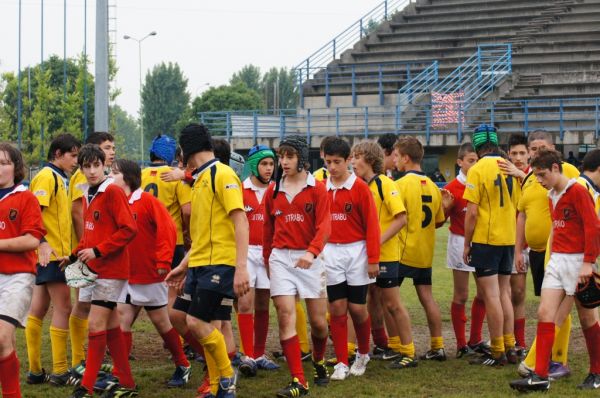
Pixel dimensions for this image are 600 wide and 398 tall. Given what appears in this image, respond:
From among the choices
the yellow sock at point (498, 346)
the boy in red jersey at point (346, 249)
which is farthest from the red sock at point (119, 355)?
the yellow sock at point (498, 346)

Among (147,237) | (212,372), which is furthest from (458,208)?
(212,372)

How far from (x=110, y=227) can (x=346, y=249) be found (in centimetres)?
210

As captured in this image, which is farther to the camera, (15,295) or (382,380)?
(382,380)

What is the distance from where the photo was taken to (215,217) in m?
7.11

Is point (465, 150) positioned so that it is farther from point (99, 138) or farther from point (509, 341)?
point (99, 138)

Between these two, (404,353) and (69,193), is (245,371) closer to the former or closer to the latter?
(404,353)

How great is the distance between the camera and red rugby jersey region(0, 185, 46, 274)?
6.66 meters

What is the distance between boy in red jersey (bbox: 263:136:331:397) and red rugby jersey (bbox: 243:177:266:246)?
37.3 inches

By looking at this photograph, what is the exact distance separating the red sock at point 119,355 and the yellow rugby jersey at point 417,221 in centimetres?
292

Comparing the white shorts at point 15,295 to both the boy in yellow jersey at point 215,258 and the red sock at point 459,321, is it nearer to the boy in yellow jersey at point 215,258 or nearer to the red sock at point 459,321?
the boy in yellow jersey at point 215,258

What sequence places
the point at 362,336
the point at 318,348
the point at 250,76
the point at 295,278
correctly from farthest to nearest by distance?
the point at 250,76 < the point at 362,336 < the point at 318,348 < the point at 295,278

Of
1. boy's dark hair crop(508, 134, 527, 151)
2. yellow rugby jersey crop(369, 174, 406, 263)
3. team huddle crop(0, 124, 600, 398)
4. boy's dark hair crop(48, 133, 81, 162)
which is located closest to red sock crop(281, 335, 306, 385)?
team huddle crop(0, 124, 600, 398)

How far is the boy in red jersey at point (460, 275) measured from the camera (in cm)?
939

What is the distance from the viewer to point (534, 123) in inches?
1182
